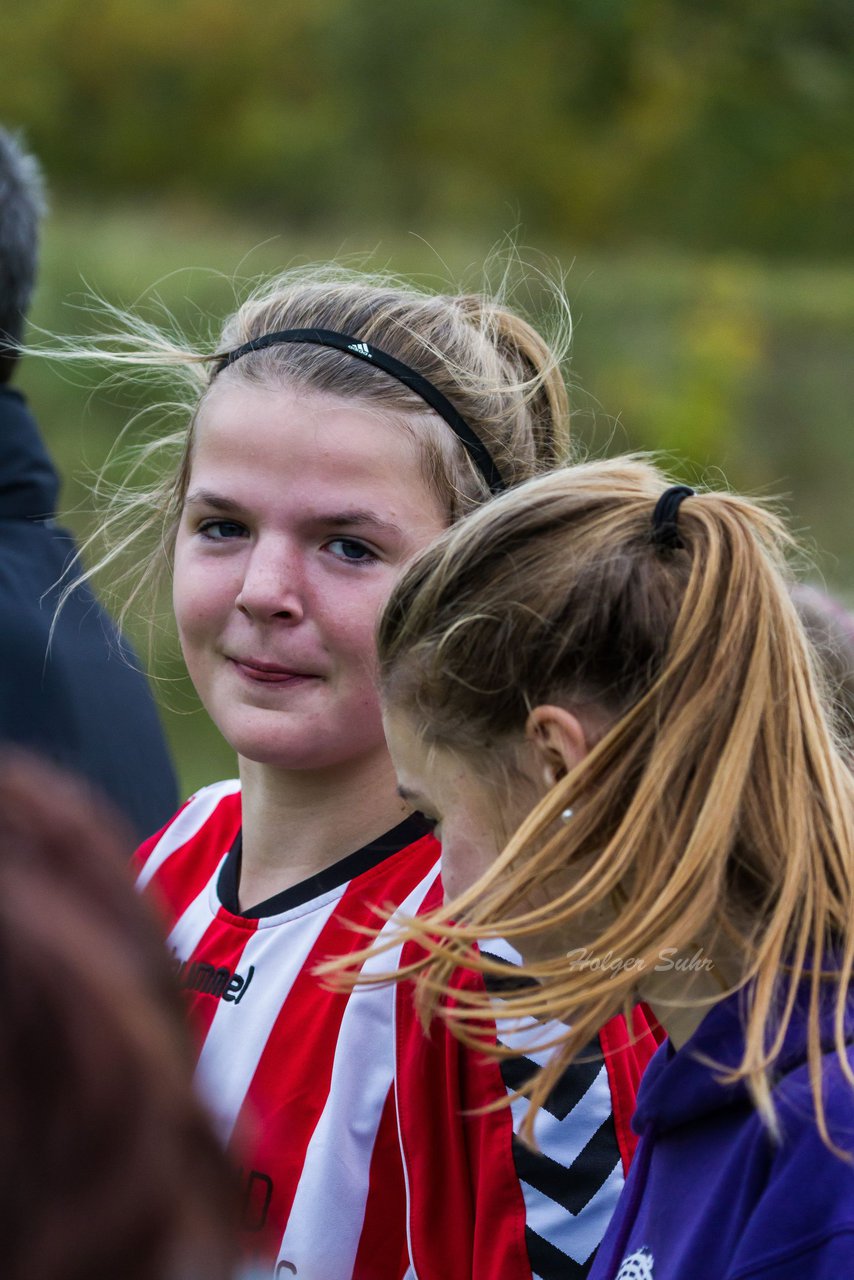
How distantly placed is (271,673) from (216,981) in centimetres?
38

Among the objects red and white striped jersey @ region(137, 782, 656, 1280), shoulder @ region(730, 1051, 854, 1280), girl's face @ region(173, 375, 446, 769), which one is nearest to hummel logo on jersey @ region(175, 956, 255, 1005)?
red and white striped jersey @ region(137, 782, 656, 1280)

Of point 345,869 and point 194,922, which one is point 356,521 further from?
point 194,922

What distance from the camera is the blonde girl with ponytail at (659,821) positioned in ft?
4.21

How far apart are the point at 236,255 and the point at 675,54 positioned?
665 centimetres

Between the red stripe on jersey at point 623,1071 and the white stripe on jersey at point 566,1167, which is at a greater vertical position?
the red stripe on jersey at point 623,1071

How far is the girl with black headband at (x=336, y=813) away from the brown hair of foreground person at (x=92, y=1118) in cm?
90

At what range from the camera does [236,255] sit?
10984 mm

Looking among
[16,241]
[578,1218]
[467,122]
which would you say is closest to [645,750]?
[578,1218]

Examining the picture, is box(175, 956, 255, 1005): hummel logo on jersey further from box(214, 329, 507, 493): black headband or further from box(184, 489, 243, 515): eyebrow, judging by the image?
box(214, 329, 507, 493): black headband

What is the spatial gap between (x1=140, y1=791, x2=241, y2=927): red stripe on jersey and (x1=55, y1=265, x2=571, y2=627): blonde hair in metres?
0.41

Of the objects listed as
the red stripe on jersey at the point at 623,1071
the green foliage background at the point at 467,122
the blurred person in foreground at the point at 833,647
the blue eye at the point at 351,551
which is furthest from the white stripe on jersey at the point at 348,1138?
the green foliage background at the point at 467,122

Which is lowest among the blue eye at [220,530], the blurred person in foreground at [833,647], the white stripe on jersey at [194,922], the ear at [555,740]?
the white stripe on jersey at [194,922]

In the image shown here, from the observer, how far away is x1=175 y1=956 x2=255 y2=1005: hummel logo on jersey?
5.86 ft

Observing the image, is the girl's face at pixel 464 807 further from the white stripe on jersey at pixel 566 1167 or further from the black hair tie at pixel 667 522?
the black hair tie at pixel 667 522
